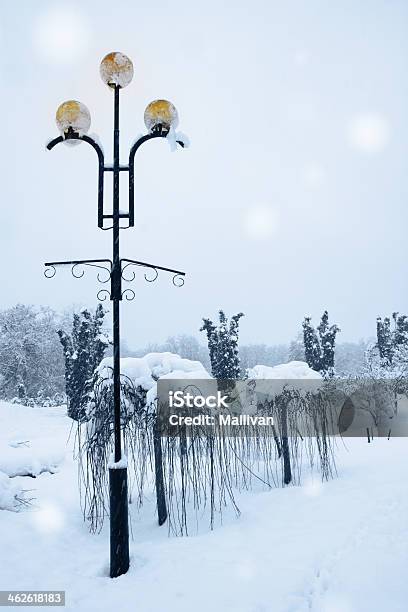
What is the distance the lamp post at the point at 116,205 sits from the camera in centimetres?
442

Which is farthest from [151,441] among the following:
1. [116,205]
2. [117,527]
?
[116,205]

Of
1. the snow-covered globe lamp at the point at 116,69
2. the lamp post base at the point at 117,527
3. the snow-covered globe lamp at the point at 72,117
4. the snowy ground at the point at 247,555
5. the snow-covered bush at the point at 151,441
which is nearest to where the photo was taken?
the snowy ground at the point at 247,555

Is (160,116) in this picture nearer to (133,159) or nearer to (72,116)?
(133,159)

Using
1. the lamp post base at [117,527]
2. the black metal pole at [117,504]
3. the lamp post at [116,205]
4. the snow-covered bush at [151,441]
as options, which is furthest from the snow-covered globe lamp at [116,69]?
the lamp post base at [117,527]

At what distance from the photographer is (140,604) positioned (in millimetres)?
3850

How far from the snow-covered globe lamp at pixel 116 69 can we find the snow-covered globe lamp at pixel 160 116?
409mm

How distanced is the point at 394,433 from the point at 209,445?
17.4 meters

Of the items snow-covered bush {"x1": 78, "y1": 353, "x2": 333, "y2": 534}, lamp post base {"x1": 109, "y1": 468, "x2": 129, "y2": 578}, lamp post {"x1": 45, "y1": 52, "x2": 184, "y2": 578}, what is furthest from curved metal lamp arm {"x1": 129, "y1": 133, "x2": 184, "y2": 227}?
lamp post base {"x1": 109, "y1": 468, "x2": 129, "y2": 578}

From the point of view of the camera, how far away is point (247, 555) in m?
4.71

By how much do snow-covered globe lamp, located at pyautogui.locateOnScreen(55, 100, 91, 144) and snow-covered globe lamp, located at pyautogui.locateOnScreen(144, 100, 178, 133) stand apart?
2.15 ft

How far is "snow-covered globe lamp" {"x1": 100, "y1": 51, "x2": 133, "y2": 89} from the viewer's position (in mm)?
4699

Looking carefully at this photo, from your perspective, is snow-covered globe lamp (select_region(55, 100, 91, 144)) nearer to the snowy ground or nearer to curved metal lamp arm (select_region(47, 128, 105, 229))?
curved metal lamp arm (select_region(47, 128, 105, 229))

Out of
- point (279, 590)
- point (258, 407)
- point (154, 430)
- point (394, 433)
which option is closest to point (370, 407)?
point (394, 433)

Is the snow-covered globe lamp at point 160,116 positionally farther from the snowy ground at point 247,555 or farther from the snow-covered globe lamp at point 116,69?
the snowy ground at point 247,555
